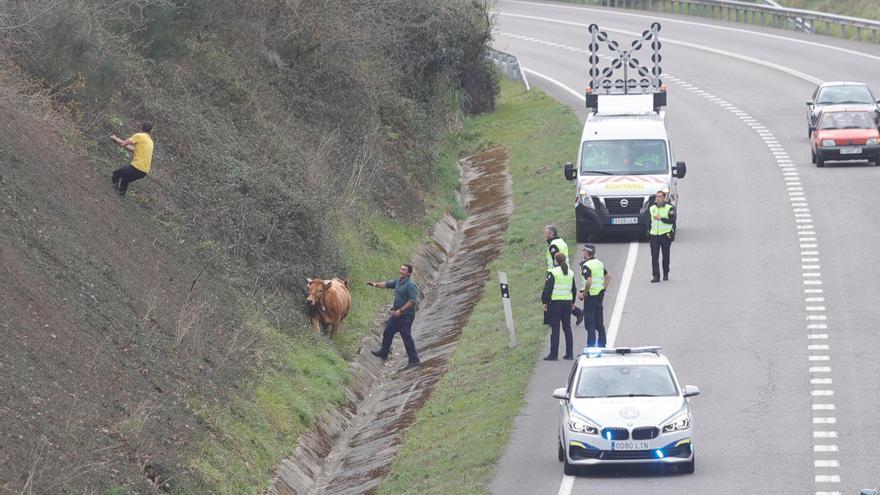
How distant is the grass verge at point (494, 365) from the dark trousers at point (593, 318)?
36.9 inches

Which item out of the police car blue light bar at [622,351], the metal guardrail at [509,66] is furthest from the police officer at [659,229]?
the metal guardrail at [509,66]

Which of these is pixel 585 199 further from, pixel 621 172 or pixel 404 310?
pixel 404 310

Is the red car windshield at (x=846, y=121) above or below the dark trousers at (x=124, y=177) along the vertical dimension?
below

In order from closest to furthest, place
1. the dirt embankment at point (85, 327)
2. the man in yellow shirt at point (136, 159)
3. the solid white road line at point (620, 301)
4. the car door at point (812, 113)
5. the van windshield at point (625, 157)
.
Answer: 1. the dirt embankment at point (85, 327)
2. the solid white road line at point (620, 301)
3. the man in yellow shirt at point (136, 159)
4. the van windshield at point (625, 157)
5. the car door at point (812, 113)

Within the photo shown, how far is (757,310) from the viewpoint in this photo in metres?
24.4

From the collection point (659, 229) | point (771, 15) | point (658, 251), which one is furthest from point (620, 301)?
point (771, 15)

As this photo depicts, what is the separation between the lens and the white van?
95.9 ft

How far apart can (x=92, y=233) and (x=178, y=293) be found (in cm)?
153

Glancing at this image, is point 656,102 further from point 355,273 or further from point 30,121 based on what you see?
point 30,121

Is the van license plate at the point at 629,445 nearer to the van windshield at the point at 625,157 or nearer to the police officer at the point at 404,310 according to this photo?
the police officer at the point at 404,310

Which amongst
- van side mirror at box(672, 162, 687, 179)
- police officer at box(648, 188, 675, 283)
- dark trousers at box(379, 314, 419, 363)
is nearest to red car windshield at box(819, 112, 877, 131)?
van side mirror at box(672, 162, 687, 179)

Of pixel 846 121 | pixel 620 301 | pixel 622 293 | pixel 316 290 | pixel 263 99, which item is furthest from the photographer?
pixel 846 121

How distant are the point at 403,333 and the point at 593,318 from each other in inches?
137

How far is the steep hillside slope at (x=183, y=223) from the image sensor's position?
53.9 feet
